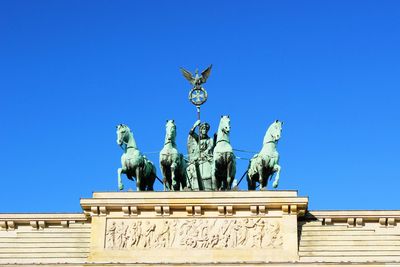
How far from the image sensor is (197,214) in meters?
34.2

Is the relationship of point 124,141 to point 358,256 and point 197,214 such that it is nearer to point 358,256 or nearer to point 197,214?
point 197,214

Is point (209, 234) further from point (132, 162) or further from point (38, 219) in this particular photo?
point (38, 219)

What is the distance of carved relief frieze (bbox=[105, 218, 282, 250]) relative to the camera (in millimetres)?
33719

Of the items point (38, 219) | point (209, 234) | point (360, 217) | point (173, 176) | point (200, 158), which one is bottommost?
point (209, 234)

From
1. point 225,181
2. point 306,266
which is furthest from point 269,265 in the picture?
point 225,181

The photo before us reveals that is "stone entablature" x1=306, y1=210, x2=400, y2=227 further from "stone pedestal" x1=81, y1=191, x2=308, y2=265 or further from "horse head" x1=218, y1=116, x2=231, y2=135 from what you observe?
"horse head" x1=218, y1=116, x2=231, y2=135

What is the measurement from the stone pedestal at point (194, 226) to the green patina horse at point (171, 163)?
151cm

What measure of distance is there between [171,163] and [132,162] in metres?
1.42

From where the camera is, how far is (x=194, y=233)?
111 ft

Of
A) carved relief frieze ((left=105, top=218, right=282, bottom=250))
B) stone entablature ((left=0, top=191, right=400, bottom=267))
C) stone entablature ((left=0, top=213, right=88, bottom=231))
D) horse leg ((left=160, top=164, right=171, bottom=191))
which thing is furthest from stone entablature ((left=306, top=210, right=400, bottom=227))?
stone entablature ((left=0, top=213, right=88, bottom=231))

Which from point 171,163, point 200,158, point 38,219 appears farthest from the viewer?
point 200,158

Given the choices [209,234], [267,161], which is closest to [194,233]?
[209,234]

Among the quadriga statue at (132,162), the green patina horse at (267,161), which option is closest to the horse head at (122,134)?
the quadriga statue at (132,162)

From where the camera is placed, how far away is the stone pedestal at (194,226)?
110 ft
